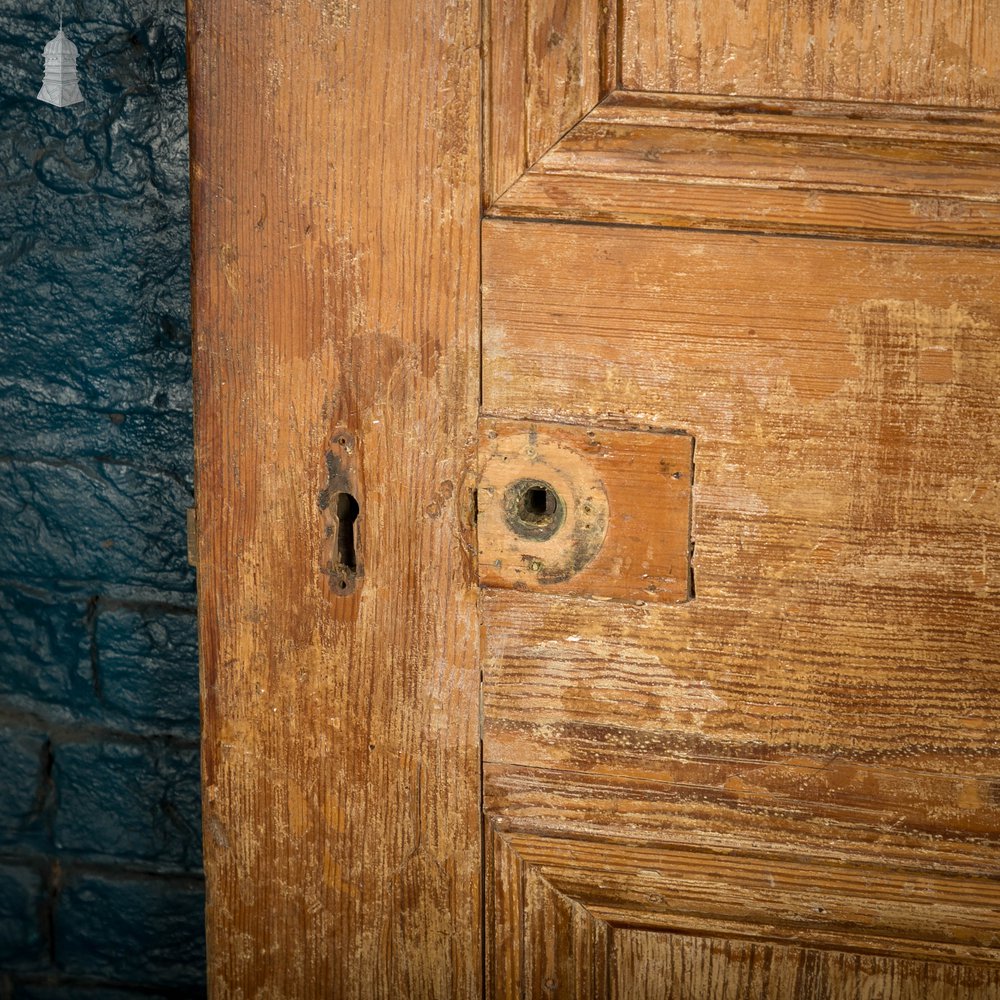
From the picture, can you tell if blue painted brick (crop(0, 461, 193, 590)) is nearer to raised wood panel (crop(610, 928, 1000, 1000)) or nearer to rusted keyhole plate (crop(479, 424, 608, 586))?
rusted keyhole plate (crop(479, 424, 608, 586))

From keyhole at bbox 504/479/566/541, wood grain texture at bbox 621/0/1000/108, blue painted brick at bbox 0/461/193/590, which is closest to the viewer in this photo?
wood grain texture at bbox 621/0/1000/108

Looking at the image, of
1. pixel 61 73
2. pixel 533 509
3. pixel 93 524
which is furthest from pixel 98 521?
pixel 533 509

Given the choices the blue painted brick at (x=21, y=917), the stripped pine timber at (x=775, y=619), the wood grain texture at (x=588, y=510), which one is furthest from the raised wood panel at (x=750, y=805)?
the blue painted brick at (x=21, y=917)

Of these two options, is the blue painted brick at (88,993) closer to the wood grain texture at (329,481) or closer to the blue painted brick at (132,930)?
the blue painted brick at (132,930)

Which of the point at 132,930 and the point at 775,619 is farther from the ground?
the point at 775,619

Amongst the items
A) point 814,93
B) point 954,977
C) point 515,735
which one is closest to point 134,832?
point 515,735

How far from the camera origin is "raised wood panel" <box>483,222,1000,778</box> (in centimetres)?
78

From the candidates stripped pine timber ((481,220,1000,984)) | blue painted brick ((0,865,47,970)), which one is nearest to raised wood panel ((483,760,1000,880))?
stripped pine timber ((481,220,1000,984))

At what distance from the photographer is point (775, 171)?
0.77 m

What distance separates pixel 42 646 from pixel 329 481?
54cm

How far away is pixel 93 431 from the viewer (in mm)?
1146

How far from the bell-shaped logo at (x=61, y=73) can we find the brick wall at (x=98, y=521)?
0.04 feet

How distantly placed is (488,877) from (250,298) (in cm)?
55

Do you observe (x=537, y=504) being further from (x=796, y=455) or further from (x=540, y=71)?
(x=540, y=71)
